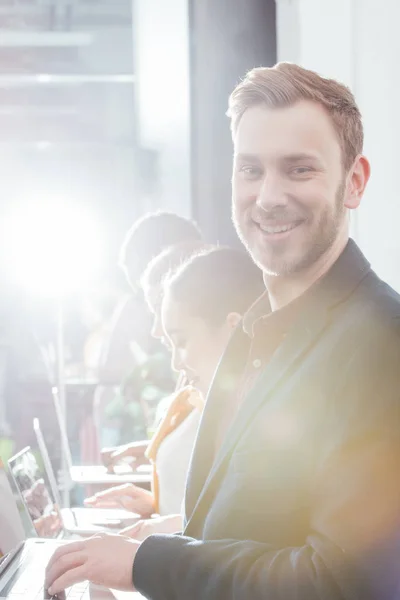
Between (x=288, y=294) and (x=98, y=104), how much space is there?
22.0 feet

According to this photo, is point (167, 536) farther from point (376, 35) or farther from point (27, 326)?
A: point (27, 326)

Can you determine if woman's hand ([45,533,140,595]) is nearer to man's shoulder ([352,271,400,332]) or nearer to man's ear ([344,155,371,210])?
man's shoulder ([352,271,400,332])

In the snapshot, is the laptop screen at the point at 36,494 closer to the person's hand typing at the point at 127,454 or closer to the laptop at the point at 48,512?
the laptop at the point at 48,512

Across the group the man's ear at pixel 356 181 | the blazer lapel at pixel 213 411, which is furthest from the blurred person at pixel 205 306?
the man's ear at pixel 356 181

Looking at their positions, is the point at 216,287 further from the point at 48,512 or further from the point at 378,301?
the point at 378,301

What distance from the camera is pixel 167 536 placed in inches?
40.4

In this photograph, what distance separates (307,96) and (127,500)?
1454 mm

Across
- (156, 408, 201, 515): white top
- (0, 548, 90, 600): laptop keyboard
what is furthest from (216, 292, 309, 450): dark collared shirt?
(156, 408, 201, 515): white top

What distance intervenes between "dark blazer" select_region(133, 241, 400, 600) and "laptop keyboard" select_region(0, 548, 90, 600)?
26 cm

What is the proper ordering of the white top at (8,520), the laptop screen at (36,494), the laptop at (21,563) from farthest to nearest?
1. the laptop screen at (36,494)
2. the white top at (8,520)
3. the laptop at (21,563)

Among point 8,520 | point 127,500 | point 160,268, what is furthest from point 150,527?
point 160,268

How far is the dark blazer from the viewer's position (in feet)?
2.84

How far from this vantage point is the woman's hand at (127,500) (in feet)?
7.34

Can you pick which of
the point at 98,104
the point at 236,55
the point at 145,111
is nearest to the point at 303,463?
the point at 236,55
